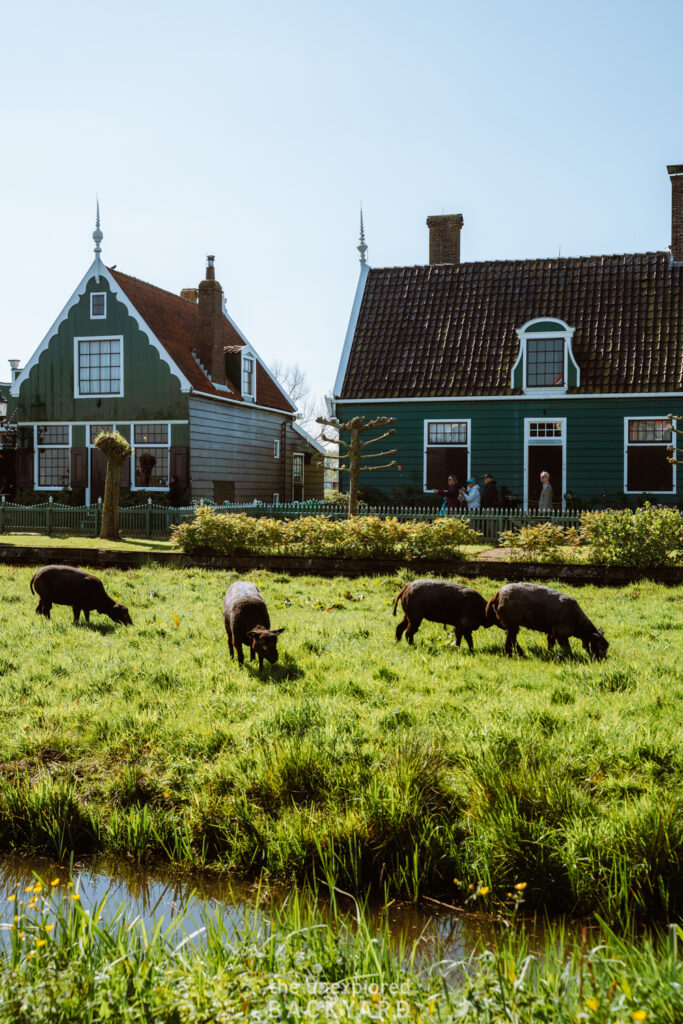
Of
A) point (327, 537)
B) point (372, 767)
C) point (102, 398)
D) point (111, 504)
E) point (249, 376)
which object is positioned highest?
point (249, 376)

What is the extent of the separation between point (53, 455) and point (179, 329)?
6.56 meters

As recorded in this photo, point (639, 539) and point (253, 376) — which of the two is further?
point (253, 376)

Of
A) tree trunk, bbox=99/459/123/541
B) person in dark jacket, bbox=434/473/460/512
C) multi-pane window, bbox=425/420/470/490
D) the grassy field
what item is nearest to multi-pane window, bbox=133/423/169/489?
tree trunk, bbox=99/459/123/541

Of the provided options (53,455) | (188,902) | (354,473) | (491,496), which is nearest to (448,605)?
(188,902)

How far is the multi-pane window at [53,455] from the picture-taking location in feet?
91.9

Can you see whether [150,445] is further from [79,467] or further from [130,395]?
[79,467]

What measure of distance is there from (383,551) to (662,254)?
651 inches

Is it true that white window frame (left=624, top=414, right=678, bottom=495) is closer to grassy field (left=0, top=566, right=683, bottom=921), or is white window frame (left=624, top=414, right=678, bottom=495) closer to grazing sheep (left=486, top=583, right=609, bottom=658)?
grassy field (left=0, top=566, right=683, bottom=921)

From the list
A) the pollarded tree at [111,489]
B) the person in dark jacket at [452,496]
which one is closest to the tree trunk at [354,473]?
the person in dark jacket at [452,496]

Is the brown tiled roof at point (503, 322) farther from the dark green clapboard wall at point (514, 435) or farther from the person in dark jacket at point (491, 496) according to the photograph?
the person in dark jacket at point (491, 496)

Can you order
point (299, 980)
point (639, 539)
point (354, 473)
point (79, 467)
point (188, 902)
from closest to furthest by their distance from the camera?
point (299, 980) → point (188, 902) → point (639, 539) → point (354, 473) → point (79, 467)

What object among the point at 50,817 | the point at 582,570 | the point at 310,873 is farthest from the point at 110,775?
the point at 582,570

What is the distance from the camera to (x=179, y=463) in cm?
2659

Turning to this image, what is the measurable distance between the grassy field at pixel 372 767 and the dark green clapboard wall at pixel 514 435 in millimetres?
16845
